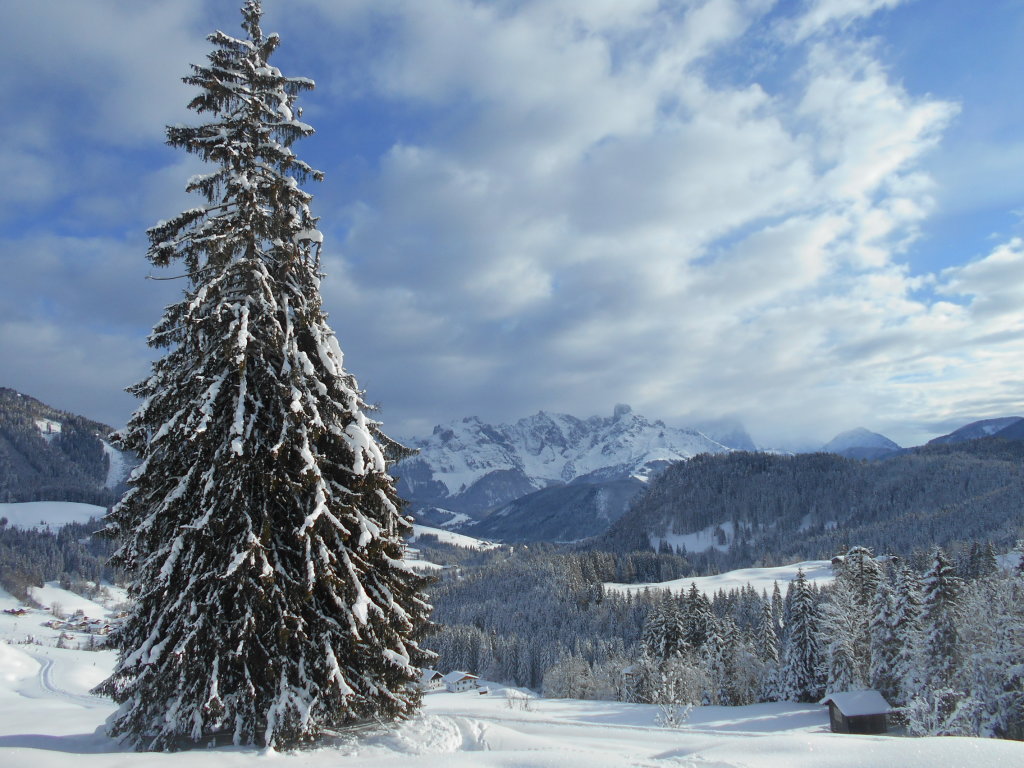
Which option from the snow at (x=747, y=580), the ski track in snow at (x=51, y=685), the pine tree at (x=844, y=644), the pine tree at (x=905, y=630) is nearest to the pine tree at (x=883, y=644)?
the pine tree at (x=905, y=630)

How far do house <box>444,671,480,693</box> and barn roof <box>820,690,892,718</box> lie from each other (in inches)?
2763

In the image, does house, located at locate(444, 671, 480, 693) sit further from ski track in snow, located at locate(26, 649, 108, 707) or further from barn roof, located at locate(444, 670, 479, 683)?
ski track in snow, located at locate(26, 649, 108, 707)

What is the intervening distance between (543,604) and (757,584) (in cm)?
6265

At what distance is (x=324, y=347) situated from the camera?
1264 cm

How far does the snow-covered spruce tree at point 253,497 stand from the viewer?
10781 millimetres

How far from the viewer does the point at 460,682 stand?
101 metres

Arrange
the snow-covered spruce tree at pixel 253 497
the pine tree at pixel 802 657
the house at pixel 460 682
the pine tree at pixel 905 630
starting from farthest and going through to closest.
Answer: the house at pixel 460 682 → the pine tree at pixel 802 657 → the pine tree at pixel 905 630 → the snow-covered spruce tree at pixel 253 497

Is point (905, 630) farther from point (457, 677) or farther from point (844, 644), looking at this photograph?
point (457, 677)

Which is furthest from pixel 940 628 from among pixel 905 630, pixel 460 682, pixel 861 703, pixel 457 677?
pixel 457 677

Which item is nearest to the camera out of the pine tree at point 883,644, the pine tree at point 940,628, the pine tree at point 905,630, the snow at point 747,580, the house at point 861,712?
the pine tree at point 940,628

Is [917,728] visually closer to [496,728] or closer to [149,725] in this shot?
[496,728]

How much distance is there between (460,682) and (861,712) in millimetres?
72786

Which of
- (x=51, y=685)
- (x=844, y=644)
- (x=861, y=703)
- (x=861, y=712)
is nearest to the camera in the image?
(x=861, y=712)

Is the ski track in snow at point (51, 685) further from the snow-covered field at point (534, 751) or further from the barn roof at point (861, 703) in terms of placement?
the barn roof at point (861, 703)
